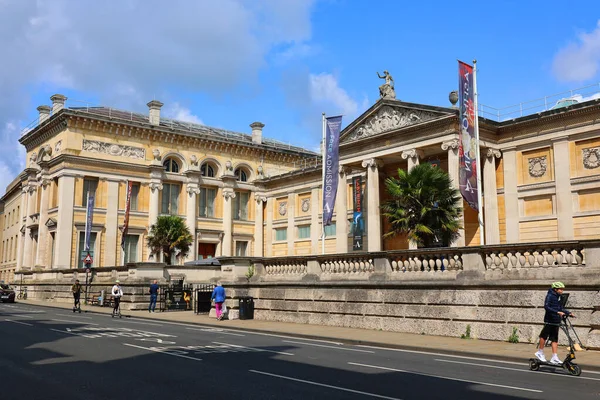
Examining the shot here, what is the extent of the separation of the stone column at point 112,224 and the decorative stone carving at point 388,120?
862 inches

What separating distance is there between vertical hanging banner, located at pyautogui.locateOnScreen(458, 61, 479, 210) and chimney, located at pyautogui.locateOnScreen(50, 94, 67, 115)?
40428 millimetres

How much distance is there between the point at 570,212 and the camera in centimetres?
3409

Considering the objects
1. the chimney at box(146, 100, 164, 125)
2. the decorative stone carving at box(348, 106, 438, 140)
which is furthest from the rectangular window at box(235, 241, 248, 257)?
the decorative stone carving at box(348, 106, 438, 140)

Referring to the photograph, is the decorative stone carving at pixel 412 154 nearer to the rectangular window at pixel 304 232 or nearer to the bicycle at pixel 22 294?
the rectangular window at pixel 304 232

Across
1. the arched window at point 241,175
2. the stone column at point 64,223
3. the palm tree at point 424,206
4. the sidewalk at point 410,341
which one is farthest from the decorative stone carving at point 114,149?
the palm tree at point 424,206

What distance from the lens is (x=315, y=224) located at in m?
50.7

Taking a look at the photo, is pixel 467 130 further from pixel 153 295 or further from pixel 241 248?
pixel 241 248

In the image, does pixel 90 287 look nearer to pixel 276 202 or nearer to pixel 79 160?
pixel 79 160

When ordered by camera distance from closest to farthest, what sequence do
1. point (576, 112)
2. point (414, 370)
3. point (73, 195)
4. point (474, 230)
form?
point (414, 370), point (576, 112), point (474, 230), point (73, 195)

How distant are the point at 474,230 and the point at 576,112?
376 inches

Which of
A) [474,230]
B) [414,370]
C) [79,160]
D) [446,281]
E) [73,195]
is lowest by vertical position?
[414,370]

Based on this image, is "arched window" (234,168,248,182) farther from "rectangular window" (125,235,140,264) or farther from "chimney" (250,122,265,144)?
"rectangular window" (125,235,140,264)

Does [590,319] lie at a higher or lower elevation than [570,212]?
lower

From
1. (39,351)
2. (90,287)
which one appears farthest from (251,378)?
(90,287)
